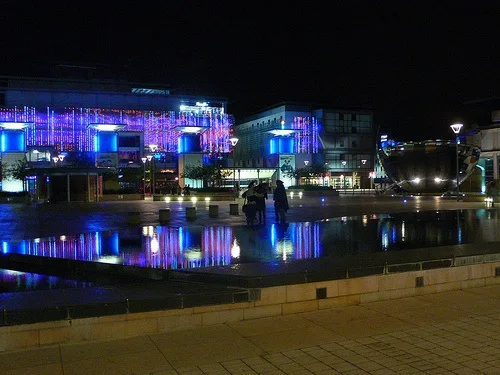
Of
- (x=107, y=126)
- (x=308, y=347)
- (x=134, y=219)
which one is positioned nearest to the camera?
(x=308, y=347)

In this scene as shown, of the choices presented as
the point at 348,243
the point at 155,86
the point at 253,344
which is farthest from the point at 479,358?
the point at 155,86

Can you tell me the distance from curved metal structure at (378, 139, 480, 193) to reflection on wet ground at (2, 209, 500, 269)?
19745 millimetres

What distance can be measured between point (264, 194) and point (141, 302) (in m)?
13.5

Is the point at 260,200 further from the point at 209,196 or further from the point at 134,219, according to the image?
the point at 209,196

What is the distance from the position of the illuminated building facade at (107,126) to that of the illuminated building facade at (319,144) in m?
7.81

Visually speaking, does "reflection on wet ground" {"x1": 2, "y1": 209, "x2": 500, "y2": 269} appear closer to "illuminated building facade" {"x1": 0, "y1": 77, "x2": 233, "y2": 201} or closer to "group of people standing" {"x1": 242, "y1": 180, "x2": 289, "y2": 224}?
"group of people standing" {"x1": 242, "y1": 180, "x2": 289, "y2": 224}

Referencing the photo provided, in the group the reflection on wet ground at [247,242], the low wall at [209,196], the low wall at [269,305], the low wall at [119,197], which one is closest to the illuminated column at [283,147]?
the low wall at [209,196]

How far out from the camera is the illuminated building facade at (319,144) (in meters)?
81.4

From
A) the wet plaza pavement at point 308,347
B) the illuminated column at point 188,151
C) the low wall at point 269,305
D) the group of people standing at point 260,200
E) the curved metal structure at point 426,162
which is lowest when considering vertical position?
the wet plaza pavement at point 308,347

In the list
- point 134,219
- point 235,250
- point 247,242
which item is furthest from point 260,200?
point 235,250

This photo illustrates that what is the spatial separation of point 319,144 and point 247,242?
70606 mm

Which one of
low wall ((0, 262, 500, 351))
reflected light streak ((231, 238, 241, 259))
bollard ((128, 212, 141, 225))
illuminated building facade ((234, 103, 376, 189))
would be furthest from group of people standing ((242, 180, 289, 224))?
illuminated building facade ((234, 103, 376, 189))

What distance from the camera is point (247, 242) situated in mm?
12883

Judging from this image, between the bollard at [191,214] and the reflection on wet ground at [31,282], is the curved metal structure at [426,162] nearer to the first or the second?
the bollard at [191,214]
